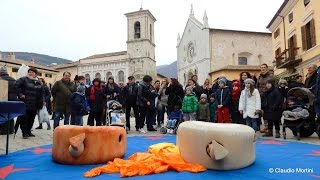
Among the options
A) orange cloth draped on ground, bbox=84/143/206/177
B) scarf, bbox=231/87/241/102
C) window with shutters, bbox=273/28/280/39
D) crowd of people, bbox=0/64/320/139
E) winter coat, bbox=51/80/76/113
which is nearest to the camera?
orange cloth draped on ground, bbox=84/143/206/177

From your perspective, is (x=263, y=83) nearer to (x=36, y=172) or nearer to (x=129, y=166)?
(x=129, y=166)

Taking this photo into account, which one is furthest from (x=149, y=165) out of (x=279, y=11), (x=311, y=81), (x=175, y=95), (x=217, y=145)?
(x=279, y=11)

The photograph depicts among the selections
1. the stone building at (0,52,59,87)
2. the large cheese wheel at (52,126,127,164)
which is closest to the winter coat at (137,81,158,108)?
the large cheese wheel at (52,126,127,164)

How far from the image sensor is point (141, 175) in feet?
13.3

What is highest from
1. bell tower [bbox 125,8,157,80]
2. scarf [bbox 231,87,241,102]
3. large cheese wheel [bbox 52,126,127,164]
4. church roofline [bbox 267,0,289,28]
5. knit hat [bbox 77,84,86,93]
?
bell tower [bbox 125,8,157,80]

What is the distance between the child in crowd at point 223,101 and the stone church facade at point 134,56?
1815 inches

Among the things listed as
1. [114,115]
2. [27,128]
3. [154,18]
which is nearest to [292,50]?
[114,115]

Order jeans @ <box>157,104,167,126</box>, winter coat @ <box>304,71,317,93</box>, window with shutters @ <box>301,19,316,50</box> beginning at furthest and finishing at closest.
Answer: window with shutters @ <box>301,19,316,50</box>, jeans @ <box>157,104,167,126</box>, winter coat @ <box>304,71,317,93</box>

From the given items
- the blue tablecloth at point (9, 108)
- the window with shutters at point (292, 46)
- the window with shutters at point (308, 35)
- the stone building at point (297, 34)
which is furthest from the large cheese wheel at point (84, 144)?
the window with shutters at point (292, 46)

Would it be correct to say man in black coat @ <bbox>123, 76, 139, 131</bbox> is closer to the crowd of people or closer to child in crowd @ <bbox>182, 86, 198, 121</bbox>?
the crowd of people

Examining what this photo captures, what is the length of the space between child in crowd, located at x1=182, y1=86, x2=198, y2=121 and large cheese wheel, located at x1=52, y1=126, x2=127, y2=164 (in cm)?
430

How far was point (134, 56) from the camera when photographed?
57.6 m

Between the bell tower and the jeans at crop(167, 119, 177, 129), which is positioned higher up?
the bell tower

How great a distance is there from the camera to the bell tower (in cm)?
5641
